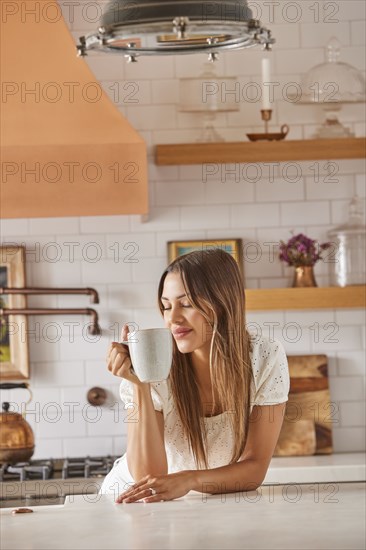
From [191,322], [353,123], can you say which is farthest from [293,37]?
[191,322]

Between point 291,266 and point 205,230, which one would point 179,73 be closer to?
point 205,230

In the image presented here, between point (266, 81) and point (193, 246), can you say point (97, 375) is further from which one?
point (266, 81)

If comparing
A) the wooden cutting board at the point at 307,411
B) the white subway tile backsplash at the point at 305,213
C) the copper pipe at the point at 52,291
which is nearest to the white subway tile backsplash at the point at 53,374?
the copper pipe at the point at 52,291

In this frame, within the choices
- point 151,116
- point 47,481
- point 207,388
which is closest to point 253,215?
point 151,116

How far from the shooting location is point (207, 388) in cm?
262

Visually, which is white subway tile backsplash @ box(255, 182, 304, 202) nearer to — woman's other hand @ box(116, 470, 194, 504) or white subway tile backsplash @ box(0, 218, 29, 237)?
white subway tile backsplash @ box(0, 218, 29, 237)

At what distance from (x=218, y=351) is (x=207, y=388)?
0.14 m

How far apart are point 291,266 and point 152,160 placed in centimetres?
81

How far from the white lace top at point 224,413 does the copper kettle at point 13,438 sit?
5.42 ft

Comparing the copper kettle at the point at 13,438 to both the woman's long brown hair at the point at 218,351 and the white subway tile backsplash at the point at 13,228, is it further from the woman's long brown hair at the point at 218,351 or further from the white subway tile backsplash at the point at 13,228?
the woman's long brown hair at the point at 218,351

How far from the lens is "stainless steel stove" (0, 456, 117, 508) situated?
3.85m

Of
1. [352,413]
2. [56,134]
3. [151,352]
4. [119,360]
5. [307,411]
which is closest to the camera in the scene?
[151,352]

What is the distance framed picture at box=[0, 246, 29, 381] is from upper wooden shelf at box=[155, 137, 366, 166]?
31.9 inches

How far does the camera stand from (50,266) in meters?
4.55
